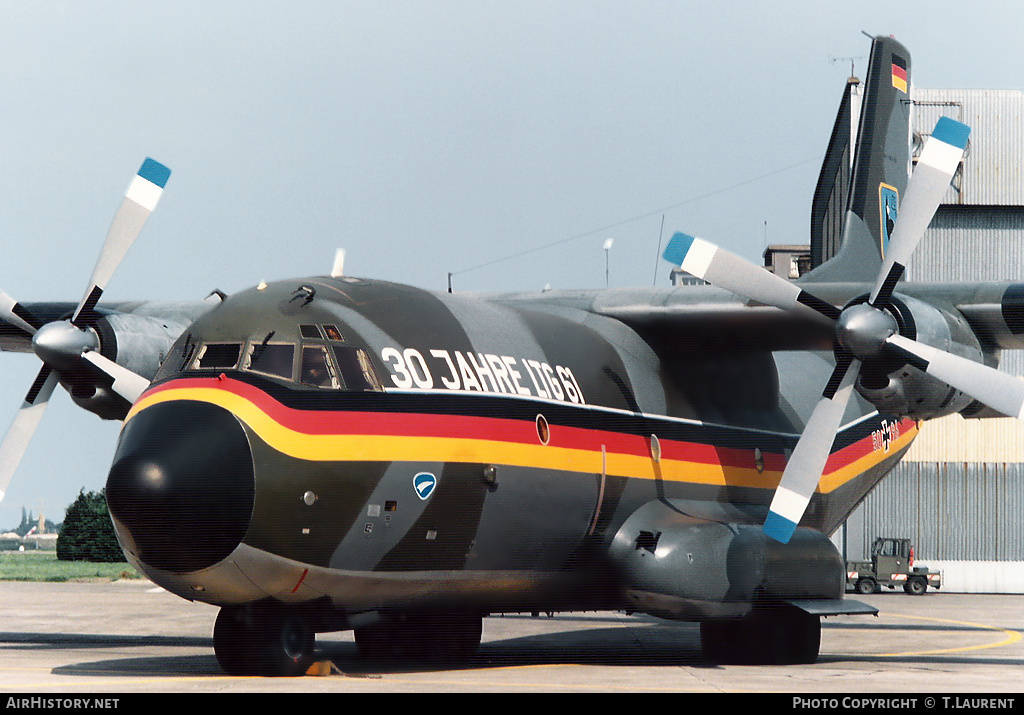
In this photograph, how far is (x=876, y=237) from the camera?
23.3 m

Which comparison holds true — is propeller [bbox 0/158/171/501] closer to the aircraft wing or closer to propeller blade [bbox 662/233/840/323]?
the aircraft wing

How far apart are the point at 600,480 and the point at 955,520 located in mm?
29732

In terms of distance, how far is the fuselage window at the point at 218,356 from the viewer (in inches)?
520

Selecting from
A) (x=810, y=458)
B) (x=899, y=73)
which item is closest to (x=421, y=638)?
(x=810, y=458)

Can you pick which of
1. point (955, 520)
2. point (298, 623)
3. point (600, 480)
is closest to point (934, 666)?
point (600, 480)

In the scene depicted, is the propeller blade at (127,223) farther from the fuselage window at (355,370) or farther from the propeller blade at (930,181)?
the propeller blade at (930,181)

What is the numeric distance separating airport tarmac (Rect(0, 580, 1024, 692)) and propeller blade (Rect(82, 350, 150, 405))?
3526 mm

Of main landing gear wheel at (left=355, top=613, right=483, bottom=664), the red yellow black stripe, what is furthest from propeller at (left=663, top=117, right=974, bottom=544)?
main landing gear wheel at (left=355, top=613, right=483, bottom=664)

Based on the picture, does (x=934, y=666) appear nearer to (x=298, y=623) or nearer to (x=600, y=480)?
(x=600, y=480)

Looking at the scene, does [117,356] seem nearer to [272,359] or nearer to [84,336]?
[84,336]

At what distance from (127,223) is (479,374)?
6799mm

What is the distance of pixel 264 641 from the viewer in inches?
521

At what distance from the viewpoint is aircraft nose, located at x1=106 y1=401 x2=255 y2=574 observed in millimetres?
12125

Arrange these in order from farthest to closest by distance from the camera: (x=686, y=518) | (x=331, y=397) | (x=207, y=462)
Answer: (x=686, y=518), (x=331, y=397), (x=207, y=462)
